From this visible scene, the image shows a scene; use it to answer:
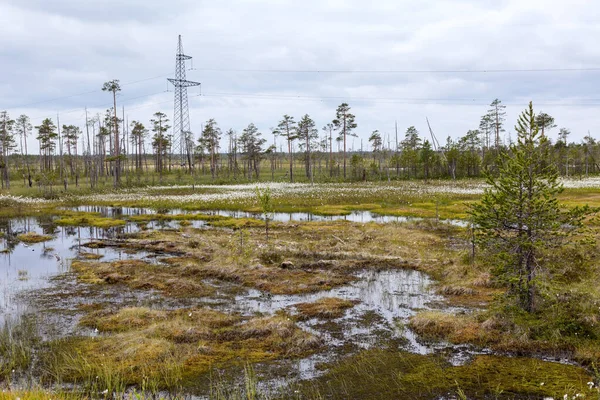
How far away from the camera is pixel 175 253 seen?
2389 cm

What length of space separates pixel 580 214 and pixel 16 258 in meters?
25.9

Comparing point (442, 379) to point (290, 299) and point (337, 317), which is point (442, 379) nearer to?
point (337, 317)

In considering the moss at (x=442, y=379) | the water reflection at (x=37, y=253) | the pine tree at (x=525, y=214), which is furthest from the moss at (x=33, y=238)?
the pine tree at (x=525, y=214)

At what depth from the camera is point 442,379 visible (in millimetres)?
9414

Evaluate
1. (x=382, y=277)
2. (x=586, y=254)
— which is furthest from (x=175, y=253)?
(x=586, y=254)

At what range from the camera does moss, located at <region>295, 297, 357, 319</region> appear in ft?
44.8

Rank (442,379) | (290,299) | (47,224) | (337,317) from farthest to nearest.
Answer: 1. (47,224)
2. (290,299)
3. (337,317)
4. (442,379)

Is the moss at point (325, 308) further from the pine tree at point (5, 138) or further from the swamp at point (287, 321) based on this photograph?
the pine tree at point (5, 138)

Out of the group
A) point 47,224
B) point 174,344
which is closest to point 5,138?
point 47,224

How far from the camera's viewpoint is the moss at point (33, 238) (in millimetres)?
28362

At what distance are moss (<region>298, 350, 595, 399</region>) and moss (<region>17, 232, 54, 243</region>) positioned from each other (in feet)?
84.9

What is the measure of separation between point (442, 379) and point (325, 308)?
5.21 meters

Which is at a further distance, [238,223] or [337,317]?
[238,223]

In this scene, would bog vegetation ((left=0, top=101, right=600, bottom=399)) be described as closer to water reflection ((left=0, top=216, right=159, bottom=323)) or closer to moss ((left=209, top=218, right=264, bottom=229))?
water reflection ((left=0, top=216, right=159, bottom=323))
